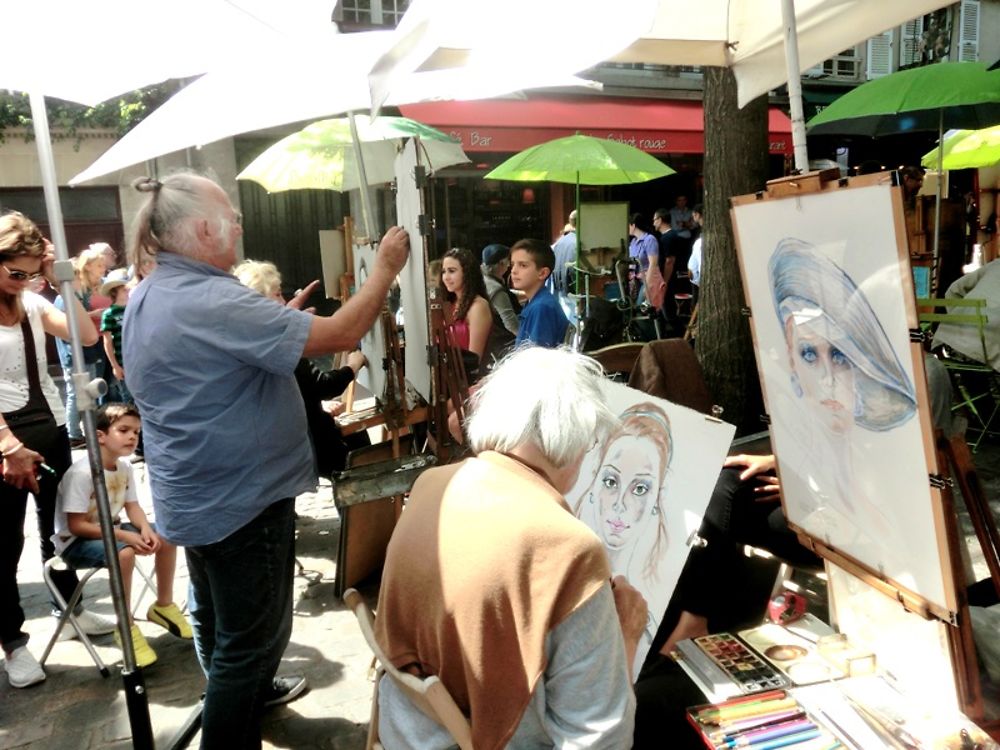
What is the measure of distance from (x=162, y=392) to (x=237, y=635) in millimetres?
681

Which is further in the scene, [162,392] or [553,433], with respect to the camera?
[162,392]

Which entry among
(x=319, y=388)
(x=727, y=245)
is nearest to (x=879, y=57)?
(x=727, y=245)

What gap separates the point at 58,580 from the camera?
3.32 m

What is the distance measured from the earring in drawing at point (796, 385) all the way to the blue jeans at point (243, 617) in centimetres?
136

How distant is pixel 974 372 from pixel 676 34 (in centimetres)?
432

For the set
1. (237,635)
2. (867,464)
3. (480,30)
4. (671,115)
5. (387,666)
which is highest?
(671,115)

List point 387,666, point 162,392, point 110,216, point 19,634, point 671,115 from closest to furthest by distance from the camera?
point 387,666 → point 162,392 → point 19,634 → point 110,216 → point 671,115

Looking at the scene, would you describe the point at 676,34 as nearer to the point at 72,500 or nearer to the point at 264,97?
the point at 264,97

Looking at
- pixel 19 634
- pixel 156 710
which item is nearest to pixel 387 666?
pixel 156 710

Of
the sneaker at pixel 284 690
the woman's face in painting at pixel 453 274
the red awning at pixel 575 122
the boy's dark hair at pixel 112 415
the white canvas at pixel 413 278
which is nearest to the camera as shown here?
the white canvas at pixel 413 278

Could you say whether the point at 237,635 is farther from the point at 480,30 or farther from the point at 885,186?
the point at 885,186

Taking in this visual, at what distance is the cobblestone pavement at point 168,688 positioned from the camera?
9.12ft

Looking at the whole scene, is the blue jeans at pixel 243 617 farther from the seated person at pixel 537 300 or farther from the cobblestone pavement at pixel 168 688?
the seated person at pixel 537 300

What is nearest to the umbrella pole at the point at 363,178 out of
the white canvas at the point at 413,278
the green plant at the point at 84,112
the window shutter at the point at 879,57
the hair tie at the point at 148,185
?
the white canvas at the point at 413,278
